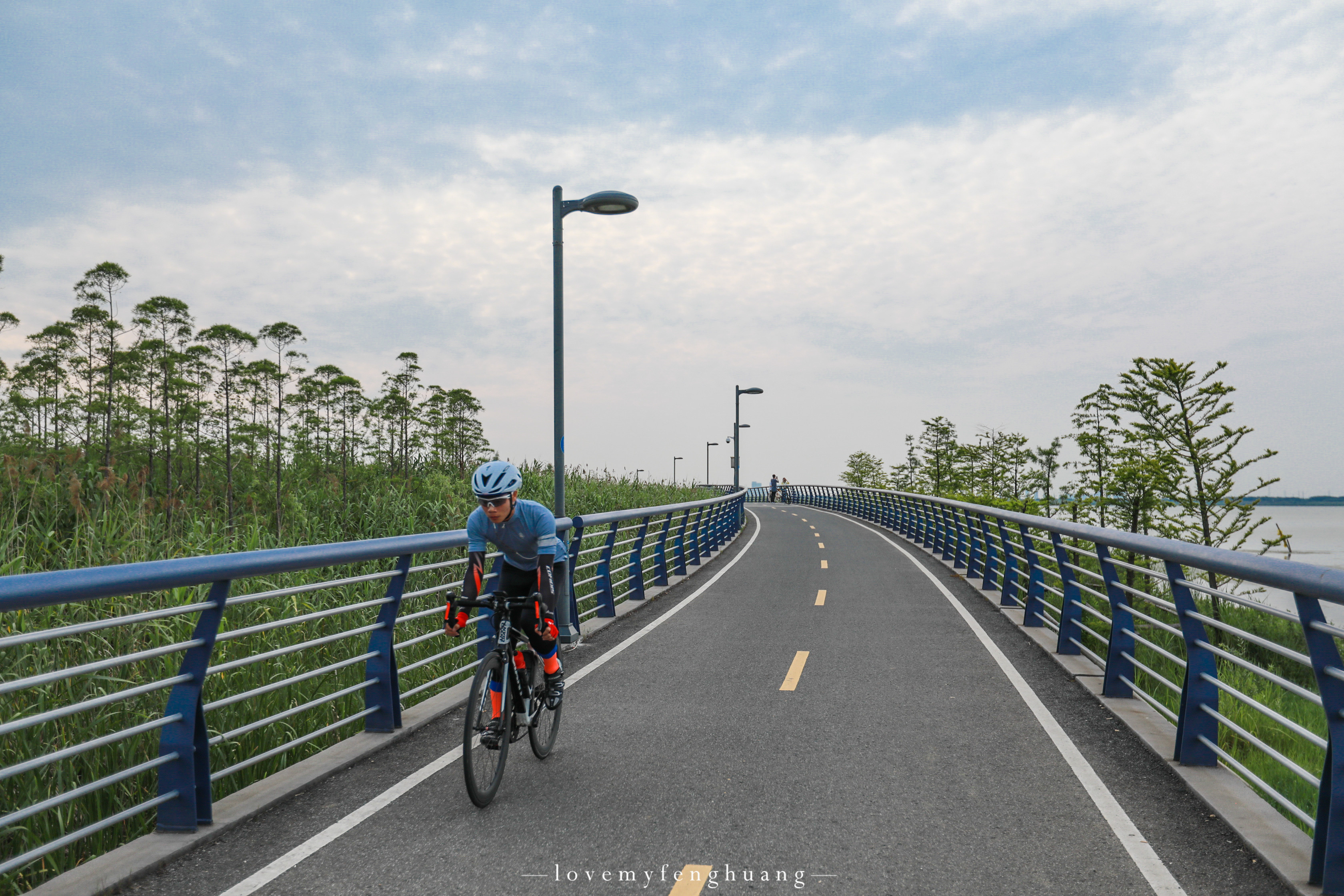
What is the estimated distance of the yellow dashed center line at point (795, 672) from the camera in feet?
26.6

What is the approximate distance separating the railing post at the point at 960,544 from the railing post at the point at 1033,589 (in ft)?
23.9

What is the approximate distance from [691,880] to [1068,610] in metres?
6.84

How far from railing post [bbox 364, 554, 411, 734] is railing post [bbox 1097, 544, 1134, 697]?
5748 millimetres

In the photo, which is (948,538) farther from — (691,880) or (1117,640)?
(691,880)

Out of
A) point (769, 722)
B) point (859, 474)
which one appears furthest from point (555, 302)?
point (859, 474)

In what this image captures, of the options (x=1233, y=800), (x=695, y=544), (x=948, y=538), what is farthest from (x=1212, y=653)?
(x=948, y=538)

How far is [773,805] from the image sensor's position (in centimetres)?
504

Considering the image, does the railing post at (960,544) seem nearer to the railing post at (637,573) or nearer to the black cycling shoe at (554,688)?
the railing post at (637,573)

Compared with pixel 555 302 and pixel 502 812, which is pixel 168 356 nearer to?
pixel 555 302

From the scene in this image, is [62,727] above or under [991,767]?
above

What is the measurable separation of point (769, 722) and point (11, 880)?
188 inches

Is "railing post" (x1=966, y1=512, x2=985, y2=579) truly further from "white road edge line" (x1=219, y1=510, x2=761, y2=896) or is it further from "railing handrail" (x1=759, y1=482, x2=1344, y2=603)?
"white road edge line" (x1=219, y1=510, x2=761, y2=896)

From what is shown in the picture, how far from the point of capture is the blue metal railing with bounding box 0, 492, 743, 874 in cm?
388

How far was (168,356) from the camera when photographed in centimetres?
5166
